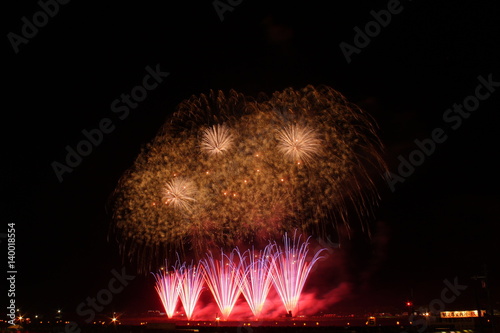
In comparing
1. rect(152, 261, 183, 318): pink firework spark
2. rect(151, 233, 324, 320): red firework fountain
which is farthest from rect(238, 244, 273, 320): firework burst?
rect(152, 261, 183, 318): pink firework spark

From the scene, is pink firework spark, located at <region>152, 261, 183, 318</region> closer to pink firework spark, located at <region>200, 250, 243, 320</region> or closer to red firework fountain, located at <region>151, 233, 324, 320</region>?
red firework fountain, located at <region>151, 233, 324, 320</region>

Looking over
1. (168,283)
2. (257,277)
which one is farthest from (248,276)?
(168,283)

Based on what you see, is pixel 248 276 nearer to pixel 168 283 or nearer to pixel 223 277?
pixel 223 277

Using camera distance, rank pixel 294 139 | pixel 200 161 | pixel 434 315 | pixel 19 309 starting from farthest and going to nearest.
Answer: pixel 19 309, pixel 434 315, pixel 200 161, pixel 294 139

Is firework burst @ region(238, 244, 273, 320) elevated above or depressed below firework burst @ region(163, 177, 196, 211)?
below

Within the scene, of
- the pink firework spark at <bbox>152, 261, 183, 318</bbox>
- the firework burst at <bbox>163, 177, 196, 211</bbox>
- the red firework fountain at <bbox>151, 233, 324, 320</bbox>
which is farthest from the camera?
the pink firework spark at <bbox>152, 261, 183, 318</bbox>

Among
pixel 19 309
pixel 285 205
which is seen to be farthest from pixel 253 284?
pixel 19 309

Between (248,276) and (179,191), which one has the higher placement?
(179,191)

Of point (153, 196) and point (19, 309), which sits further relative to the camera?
point (19, 309)

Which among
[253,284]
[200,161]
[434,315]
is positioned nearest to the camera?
[200,161]

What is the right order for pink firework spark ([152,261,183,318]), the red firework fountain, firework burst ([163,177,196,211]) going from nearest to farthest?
firework burst ([163,177,196,211]), the red firework fountain, pink firework spark ([152,261,183,318])

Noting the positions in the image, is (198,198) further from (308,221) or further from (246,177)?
(308,221)
